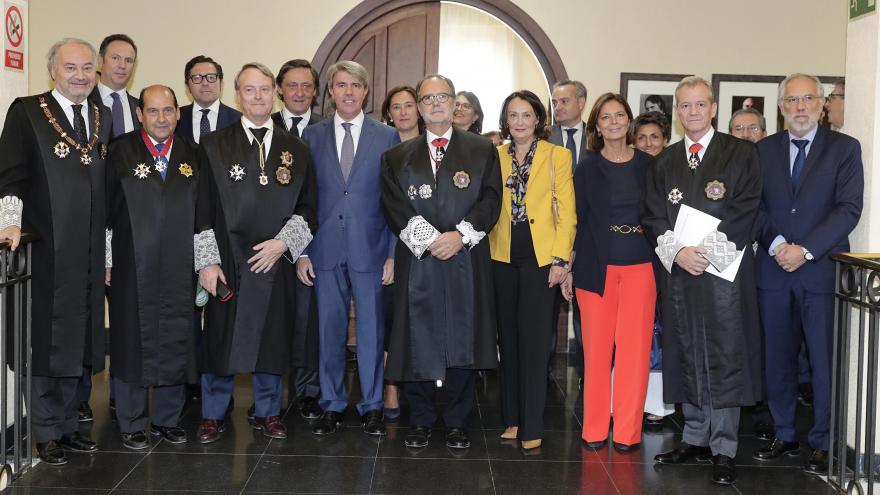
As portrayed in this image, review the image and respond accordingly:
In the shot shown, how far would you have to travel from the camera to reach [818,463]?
398 cm

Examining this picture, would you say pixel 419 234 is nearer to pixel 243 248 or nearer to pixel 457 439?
pixel 243 248

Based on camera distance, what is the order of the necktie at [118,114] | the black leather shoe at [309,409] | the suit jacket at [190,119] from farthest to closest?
the suit jacket at [190,119]
the necktie at [118,114]
the black leather shoe at [309,409]

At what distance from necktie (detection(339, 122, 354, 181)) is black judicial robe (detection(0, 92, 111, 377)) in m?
1.21

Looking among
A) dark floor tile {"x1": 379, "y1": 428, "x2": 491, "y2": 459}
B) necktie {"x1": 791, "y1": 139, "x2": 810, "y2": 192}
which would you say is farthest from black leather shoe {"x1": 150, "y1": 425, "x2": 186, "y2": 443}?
necktie {"x1": 791, "y1": 139, "x2": 810, "y2": 192}

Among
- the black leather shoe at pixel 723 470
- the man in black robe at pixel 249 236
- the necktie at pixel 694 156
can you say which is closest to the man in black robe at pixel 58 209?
the man in black robe at pixel 249 236

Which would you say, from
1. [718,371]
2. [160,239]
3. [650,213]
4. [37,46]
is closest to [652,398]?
[718,371]

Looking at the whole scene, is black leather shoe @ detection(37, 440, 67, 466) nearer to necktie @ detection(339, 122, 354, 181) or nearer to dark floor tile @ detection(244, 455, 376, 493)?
dark floor tile @ detection(244, 455, 376, 493)

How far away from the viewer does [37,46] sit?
6770 millimetres

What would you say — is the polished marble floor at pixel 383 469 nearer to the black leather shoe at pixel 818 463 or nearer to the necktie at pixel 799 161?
the black leather shoe at pixel 818 463

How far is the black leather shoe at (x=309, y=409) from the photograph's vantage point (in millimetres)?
4745

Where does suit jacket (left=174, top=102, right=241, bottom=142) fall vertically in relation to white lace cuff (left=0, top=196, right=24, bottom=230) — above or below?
above

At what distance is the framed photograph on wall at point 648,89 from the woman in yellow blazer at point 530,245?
9.34 feet

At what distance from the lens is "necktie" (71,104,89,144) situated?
4.00 m

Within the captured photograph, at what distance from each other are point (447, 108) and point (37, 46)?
4131 mm
